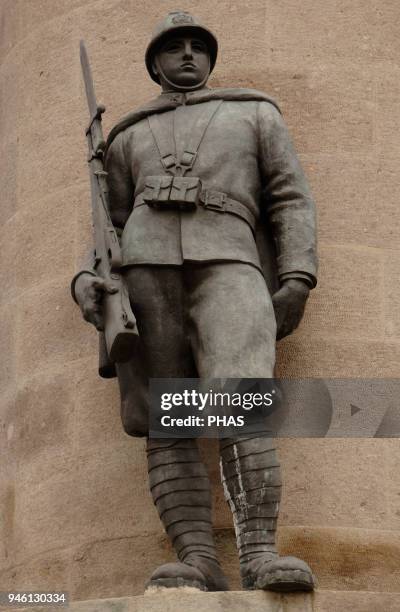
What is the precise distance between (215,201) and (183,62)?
2.18 ft

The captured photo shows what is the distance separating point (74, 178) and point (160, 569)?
2239mm

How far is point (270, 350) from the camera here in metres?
6.65

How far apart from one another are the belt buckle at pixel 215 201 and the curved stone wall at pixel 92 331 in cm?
78

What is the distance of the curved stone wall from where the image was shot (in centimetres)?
708

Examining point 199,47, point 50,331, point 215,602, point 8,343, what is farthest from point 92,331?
point 215,602

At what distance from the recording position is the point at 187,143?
696 centimetres

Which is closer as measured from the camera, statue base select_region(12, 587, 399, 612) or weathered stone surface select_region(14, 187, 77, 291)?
statue base select_region(12, 587, 399, 612)

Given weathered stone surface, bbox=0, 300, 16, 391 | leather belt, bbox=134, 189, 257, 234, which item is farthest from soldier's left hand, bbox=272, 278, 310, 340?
weathered stone surface, bbox=0, 300, 16, 391

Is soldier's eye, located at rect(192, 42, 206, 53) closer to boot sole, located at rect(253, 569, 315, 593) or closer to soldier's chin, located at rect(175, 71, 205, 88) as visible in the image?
soldier's chin, located at rect(175, 71, 205, 88)

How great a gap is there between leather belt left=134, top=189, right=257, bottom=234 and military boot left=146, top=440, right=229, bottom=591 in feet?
2.80

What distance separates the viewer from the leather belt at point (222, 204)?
6824 mm

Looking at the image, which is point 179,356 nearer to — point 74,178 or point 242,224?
point 242,224

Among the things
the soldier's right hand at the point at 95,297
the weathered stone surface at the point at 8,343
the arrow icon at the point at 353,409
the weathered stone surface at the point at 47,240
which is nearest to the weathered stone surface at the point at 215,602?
the soldier's right hand at the point at 95,297

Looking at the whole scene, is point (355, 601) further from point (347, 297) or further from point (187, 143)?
point (187, 143)
